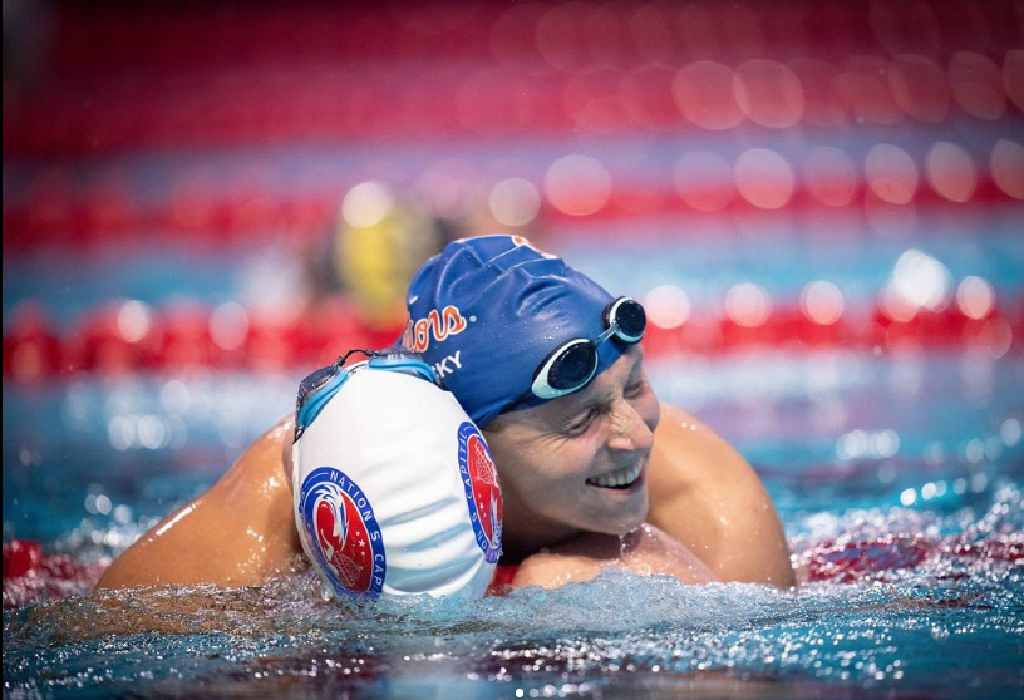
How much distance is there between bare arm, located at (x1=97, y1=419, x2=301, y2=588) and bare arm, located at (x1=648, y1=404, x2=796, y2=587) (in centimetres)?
81

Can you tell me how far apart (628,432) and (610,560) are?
29 centimetres

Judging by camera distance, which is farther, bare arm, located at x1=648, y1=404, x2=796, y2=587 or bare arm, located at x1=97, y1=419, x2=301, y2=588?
bare arm, located at x1=648, y1=404, x2=796, y2=587

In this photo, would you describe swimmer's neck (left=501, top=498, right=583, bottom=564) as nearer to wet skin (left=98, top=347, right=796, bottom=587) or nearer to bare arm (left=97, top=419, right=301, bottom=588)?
wet skin (left=98, top=347, right=796, bottom=587)

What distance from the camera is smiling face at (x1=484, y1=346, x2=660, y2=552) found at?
224 centimetres

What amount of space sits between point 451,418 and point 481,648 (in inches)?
15.5

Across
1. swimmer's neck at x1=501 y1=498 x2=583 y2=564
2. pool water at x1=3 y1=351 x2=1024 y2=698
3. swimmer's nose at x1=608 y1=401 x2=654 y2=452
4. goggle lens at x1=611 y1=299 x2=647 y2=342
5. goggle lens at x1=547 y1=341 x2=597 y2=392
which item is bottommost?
pool water at x1=3 y1=351 x2=1024 y2=698

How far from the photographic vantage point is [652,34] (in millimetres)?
11398

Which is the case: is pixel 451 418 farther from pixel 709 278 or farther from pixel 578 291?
pixel 709 278

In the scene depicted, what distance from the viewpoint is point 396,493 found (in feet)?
6.51

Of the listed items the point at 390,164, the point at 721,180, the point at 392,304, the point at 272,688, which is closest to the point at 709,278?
the point at 721,180

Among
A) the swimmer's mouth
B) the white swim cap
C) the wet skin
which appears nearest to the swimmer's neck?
the wet skin

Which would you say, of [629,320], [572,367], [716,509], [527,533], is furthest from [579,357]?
[716,509]

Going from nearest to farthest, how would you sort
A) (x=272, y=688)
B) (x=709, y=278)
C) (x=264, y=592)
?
(x=272, y=688) < (x=264, y=592) < (x=709, y=278)

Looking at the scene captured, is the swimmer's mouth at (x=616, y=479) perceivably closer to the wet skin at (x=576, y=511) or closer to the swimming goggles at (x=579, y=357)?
the wet skin at (x=576, y=511)
